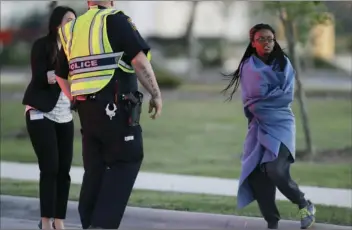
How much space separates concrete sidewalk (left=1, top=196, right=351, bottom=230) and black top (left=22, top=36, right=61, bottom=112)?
56.2 inches

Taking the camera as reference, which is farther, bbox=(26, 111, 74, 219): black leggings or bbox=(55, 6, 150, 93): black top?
bbox=(26, 111, 74, 219): black leggings

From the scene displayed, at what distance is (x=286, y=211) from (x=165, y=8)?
126 ft

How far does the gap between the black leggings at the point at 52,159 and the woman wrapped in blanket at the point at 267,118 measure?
1.45 metres

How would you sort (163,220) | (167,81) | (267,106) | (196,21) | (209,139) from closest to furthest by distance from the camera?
(267,106)
(163,220)
(209,139)
(167,81)
(196,21)

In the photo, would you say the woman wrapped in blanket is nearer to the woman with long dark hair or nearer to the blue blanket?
the blue blanket

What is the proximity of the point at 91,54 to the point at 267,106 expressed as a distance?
1737 millimetres

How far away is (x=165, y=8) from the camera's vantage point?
44.8 meters

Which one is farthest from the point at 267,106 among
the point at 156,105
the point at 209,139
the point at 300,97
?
the point at 209,139

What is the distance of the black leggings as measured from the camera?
19.8ft

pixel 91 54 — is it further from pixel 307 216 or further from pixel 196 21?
pixel 196 21

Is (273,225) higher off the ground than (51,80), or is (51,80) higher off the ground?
(51,80)

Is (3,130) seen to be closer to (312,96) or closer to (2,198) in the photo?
(2,198)

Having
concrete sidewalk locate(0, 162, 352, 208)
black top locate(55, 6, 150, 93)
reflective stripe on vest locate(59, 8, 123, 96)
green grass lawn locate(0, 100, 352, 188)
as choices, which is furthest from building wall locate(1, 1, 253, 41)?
black top locate(55, 6, 150, 93)

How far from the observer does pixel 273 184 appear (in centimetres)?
616
